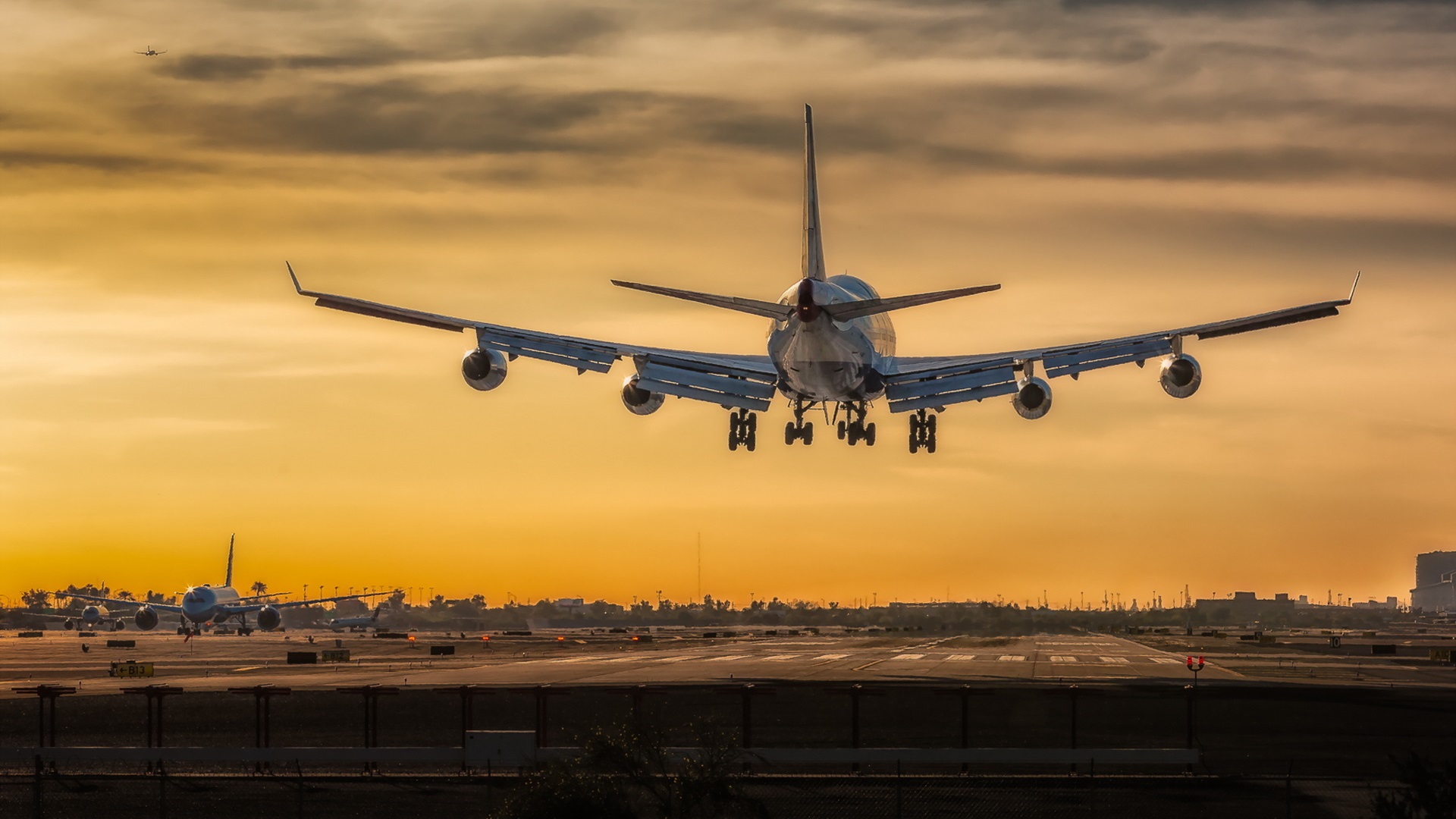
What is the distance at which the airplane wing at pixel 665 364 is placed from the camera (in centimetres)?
5859

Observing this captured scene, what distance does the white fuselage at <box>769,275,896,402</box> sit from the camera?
52.0m

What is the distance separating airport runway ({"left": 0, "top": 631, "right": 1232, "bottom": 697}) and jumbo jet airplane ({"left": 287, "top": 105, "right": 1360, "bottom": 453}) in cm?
1477

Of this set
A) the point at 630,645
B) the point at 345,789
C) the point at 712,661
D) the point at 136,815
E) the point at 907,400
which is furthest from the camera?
the point at 630,645

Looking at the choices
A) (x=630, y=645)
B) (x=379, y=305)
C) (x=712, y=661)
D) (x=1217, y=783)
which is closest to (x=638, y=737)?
(x=1217, y=783)

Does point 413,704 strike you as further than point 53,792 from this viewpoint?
Yes

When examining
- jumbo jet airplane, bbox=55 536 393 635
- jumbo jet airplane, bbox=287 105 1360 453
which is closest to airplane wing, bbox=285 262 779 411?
jumbo jet airplane, bbox=287 105 1360 453

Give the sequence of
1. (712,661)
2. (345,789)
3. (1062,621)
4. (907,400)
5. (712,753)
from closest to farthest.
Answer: (712,753) → (345,789) → (907,400) → (712,661) → (1062,621)

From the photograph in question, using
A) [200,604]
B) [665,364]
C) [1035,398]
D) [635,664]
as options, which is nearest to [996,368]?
[1035,398]

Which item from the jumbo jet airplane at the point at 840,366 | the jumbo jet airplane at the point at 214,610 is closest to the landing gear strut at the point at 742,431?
the jumbo jet airplane at the point at 840,366

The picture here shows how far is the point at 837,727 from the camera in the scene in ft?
159

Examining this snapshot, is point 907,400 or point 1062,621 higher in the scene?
point 907,400

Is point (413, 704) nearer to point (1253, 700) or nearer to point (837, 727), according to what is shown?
point (837, 727)

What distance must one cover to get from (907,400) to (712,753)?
36.7m

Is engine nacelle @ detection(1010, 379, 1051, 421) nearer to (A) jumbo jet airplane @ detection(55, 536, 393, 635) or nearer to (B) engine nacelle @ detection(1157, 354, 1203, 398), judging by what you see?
(B) engine nacelle @ detection(1157, 354, 1203, 398)
